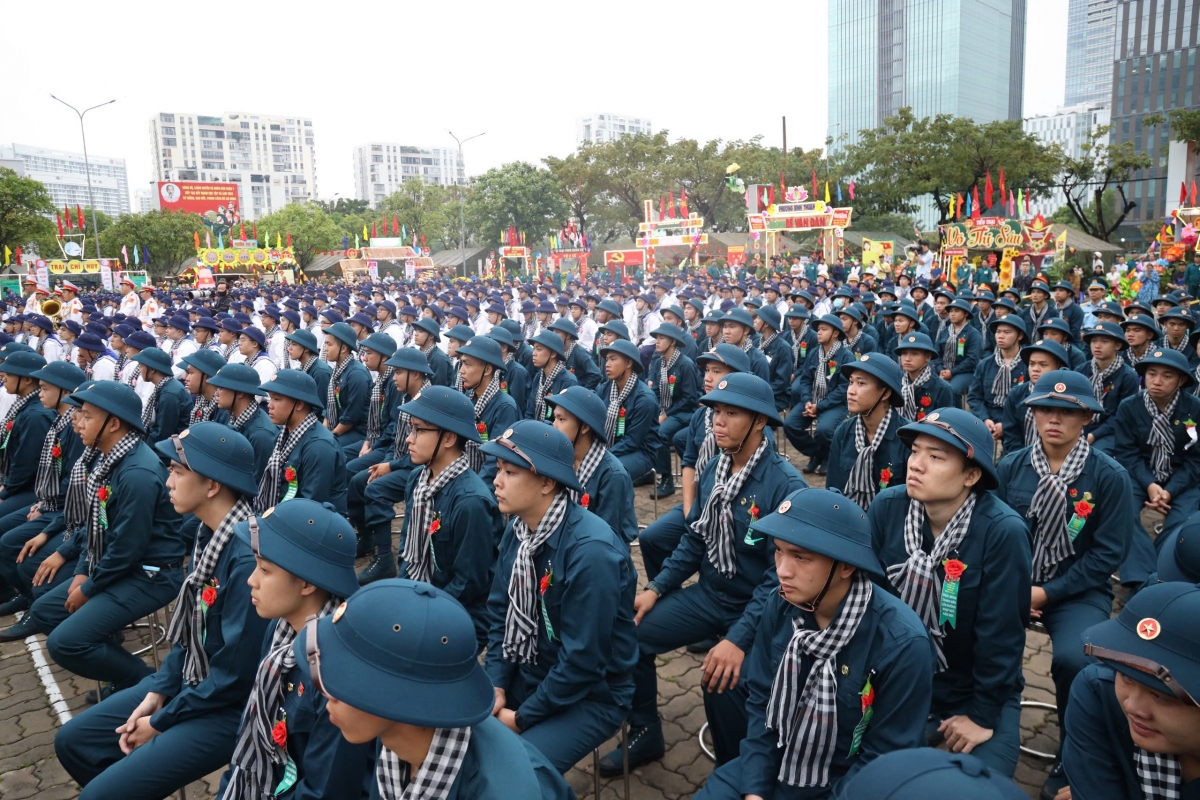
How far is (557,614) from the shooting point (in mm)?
3498

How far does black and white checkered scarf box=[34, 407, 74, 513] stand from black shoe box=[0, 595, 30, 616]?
3.23 ft

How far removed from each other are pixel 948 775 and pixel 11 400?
343 inches

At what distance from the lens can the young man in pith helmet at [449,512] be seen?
13.9 feet

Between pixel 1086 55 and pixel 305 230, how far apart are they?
174 metres

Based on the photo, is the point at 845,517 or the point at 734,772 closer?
the point at 845,517

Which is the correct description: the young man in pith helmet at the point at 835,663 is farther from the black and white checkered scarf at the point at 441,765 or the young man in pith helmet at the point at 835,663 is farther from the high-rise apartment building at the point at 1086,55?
the high-rise apartment building at the point at 1086,55

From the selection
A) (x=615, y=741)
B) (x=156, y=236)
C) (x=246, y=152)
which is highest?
(x=246, y=152)

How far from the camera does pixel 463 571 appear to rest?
13.8ft

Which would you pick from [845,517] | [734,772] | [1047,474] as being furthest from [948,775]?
[1047,474]

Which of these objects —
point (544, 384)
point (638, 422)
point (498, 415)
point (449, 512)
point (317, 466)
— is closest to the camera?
point (449, 512)

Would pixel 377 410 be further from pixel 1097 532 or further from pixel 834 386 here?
pixel 1097 532

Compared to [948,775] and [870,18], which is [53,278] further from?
[870,18]

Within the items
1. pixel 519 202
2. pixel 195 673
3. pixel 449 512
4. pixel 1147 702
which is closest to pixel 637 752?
pixel 449 512

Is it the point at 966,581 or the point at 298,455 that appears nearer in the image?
the point at 966,581
